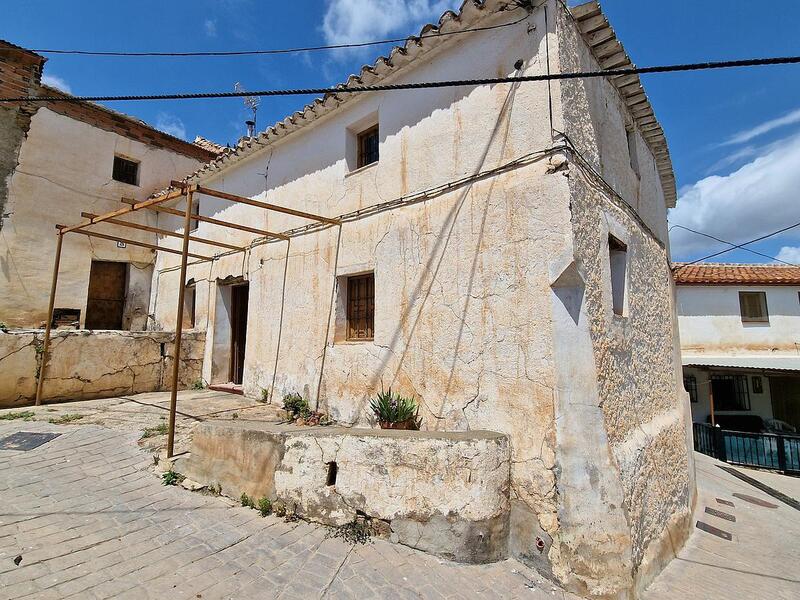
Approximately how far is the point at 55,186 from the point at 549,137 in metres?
11.4

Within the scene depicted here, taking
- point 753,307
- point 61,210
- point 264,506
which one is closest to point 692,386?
point 753,307

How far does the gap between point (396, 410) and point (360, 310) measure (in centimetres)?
185

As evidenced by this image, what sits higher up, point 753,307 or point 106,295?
point 753,307

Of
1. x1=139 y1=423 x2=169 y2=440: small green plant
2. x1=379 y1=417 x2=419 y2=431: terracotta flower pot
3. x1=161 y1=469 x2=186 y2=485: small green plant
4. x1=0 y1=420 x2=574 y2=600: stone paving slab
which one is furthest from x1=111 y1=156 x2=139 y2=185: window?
x1=379 y1=417 x2=419 y2=431: terracotta flower pot

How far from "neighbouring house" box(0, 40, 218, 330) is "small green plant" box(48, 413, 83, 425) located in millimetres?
4860

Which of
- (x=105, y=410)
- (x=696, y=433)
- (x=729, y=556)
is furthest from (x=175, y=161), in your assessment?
(x=696, y=433)

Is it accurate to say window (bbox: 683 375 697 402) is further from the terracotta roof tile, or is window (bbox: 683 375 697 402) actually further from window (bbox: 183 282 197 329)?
window (bbox: 183 282 197 329)

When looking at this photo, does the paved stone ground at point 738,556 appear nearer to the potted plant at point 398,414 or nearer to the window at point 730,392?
the potted plant at point 398,414

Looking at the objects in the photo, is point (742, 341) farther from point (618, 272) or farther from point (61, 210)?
point (61, 210)

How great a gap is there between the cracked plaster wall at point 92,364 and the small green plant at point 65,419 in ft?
4.69

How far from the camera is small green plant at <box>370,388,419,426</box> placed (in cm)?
464

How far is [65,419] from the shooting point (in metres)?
5.83

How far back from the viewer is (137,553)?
124 inches

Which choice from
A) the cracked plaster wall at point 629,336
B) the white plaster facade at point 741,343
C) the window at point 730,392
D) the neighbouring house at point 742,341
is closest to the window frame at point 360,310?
the cracked plaster wall at point 629,336
